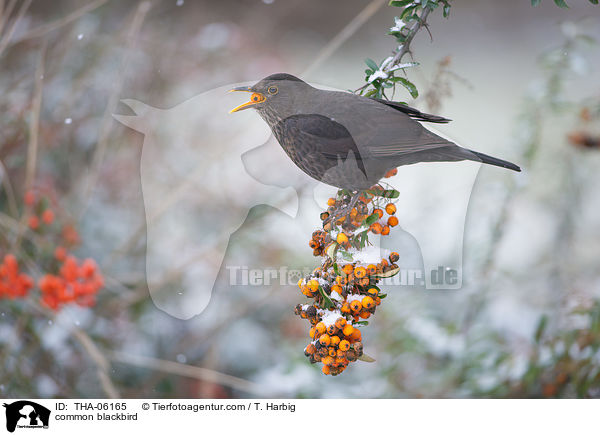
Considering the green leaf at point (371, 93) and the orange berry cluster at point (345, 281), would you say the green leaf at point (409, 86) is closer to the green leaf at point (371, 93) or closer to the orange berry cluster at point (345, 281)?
the green leaf at point (371, 93)

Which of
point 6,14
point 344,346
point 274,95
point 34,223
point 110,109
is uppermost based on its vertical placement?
point 6,14

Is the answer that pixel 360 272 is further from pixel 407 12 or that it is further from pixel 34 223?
pixel 34 223

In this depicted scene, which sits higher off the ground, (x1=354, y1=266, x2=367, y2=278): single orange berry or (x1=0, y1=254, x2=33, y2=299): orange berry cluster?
(x1=0, y1=254, x2=33, y2=299): orange berry cluster

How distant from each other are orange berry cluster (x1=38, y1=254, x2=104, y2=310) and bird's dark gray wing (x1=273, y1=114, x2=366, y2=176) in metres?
0.95

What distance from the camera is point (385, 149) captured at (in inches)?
44.3

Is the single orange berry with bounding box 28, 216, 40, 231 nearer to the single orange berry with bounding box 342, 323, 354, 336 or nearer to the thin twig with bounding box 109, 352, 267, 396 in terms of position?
the thin twig with bounding box 109, 352, 267, 396

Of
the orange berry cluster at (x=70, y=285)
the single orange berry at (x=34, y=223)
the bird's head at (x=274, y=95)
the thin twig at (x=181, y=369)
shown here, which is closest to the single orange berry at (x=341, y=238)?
the bird's head at (x=274, y=95)

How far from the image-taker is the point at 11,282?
1704mm

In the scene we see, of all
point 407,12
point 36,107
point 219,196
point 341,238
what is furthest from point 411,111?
point 36,107

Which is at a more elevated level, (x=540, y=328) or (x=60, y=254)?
(x=60, y=254)

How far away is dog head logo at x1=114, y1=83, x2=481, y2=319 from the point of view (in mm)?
1543
